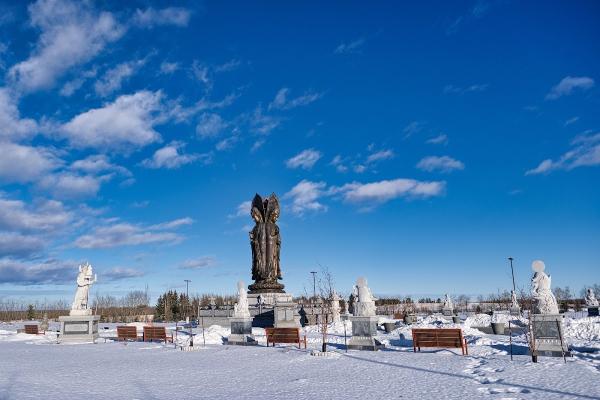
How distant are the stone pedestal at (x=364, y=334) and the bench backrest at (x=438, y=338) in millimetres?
1593

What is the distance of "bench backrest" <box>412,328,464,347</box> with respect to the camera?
52.6ft

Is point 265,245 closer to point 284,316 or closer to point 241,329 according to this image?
point 284,316

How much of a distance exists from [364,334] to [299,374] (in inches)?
234

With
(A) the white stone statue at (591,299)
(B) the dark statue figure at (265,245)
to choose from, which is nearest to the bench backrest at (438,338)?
(B) the dark statue figure at (265,245)

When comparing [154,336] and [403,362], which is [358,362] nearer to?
[403,362]

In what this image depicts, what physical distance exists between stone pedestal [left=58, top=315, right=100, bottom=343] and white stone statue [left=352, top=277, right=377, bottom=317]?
1452cm

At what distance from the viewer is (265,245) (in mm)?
35719

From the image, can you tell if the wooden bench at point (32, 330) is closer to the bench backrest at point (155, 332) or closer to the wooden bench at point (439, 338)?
the bench backrest at point (155, 332)

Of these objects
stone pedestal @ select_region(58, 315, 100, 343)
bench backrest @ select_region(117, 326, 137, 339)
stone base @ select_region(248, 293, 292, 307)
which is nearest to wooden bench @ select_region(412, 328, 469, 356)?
bench backrest @ select_region(117, 326, 137, 339)

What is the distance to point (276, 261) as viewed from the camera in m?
35.7

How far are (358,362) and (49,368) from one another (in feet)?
31.6

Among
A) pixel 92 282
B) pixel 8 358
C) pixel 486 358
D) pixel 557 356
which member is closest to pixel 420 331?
pixel 486 358

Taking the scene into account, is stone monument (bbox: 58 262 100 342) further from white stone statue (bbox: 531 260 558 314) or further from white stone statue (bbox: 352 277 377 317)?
white stone statue (bbox: 531 260 558 314)

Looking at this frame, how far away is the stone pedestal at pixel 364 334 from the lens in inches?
688
